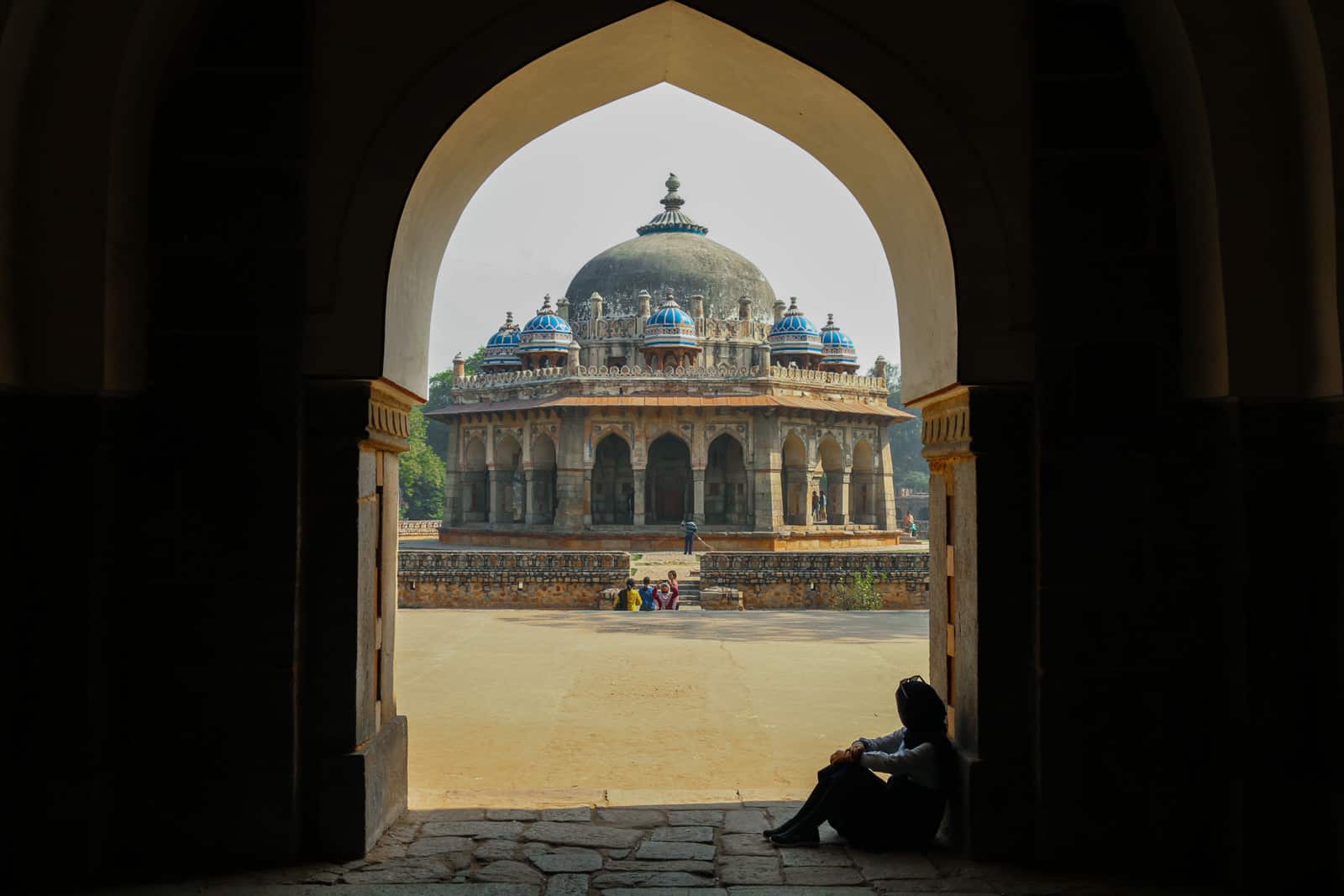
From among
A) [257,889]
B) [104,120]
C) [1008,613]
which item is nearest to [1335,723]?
[1008,613]

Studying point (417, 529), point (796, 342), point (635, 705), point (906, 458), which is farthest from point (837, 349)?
point (906, 458)

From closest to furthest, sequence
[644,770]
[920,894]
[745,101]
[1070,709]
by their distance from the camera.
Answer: [920,894] < [1070,709] < [745,101] < [644,770]

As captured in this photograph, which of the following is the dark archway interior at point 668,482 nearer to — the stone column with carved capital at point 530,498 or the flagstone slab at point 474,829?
the stone column with carved capital at point 530,498

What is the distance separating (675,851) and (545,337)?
32195mm

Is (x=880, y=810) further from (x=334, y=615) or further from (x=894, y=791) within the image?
(x=334, y=615)

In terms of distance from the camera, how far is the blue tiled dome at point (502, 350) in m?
37.3

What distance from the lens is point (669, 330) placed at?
34.8m

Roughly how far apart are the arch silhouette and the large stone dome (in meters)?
34.5

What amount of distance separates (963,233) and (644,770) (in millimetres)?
3302

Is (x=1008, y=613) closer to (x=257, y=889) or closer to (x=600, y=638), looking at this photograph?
(x=257, y=889)

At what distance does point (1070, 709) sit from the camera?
4211 millimetres

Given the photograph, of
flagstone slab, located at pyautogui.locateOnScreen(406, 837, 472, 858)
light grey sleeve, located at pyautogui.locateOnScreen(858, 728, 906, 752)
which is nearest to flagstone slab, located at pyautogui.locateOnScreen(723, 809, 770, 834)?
light grey sleeve, located at pyautogui.locateOnScreen(858, 728, 906, 752)

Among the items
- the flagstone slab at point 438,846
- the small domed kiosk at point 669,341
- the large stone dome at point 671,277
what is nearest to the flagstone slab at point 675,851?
the flagstone slab at point 438,846

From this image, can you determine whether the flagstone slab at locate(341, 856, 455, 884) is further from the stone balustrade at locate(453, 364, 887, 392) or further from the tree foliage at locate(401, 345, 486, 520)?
the tree foliage at locate(401, 345, 486, 520)
